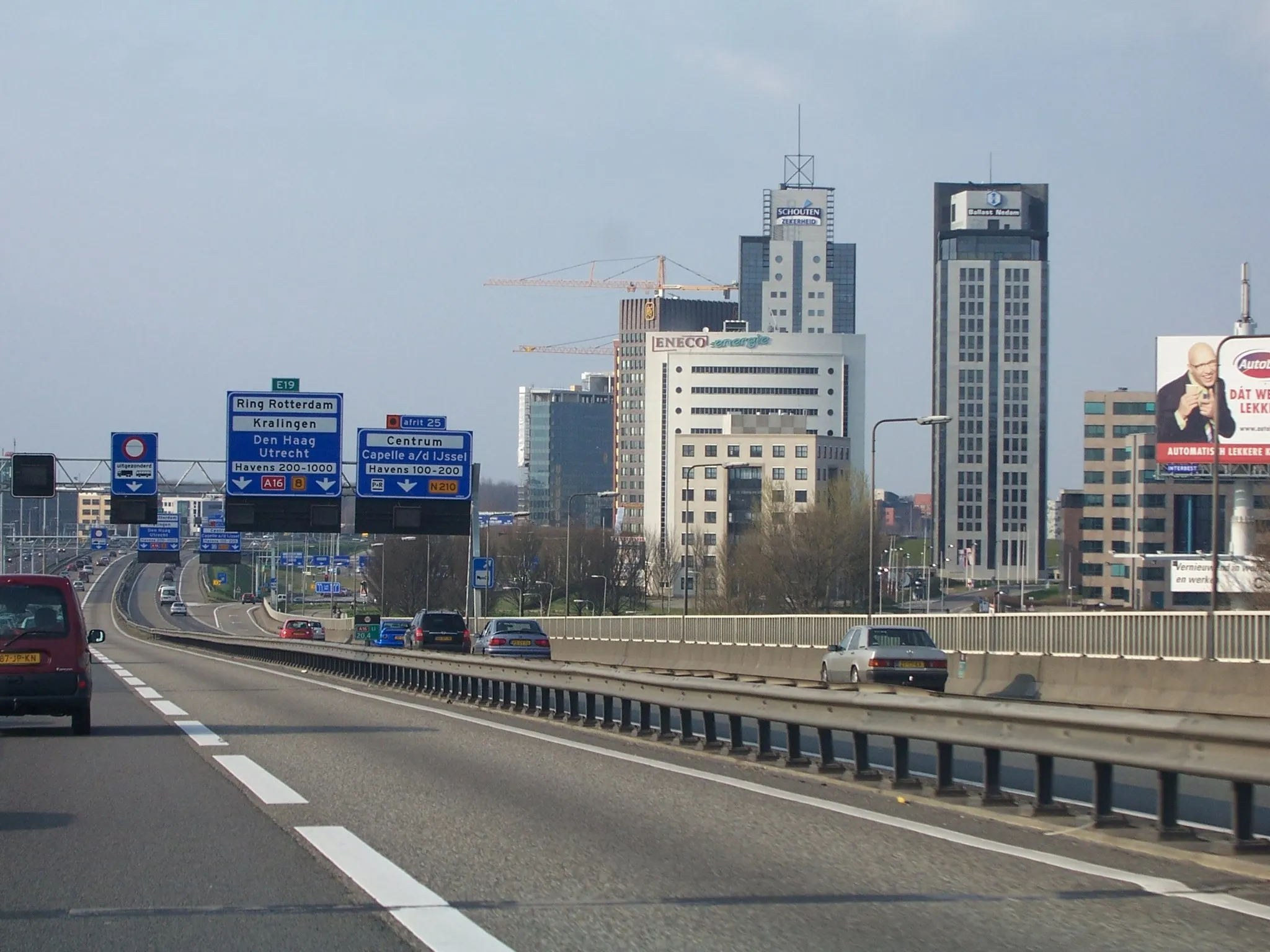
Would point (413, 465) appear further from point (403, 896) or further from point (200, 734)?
point (403, 896)

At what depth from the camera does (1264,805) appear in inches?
484

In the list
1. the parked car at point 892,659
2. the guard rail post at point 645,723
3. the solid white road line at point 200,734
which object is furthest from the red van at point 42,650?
the parked car at point 892,659

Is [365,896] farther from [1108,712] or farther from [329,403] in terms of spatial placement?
[329,403]

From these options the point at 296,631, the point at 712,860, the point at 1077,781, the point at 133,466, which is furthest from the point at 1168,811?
the point at 296,631

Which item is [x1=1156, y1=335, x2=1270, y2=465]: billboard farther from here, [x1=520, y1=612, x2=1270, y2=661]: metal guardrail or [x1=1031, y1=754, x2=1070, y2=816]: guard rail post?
[x1=1031, y1=754, x2=1070, y2=816]: guard rail post

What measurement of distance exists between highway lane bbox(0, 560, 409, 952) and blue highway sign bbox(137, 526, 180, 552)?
60.8 meters

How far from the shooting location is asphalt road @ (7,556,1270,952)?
23.1 ft

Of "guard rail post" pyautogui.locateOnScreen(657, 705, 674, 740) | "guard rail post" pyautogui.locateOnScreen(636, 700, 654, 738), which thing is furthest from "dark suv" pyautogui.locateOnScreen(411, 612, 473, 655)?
"guard rail post" pyautogui.locateOnScreen(657, 705, 674, 740)

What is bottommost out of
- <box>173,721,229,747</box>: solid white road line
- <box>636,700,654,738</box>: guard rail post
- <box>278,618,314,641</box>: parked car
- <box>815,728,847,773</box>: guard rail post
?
<box>278,618,314,641</box>: parked car

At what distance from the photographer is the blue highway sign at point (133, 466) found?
4319cm

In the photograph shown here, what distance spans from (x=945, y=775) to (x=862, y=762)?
132 cm

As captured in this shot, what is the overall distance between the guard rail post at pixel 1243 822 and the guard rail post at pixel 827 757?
513 cm

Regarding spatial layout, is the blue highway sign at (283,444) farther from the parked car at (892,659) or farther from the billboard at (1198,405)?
the billboard at (1198,405)

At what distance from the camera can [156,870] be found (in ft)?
28.5
